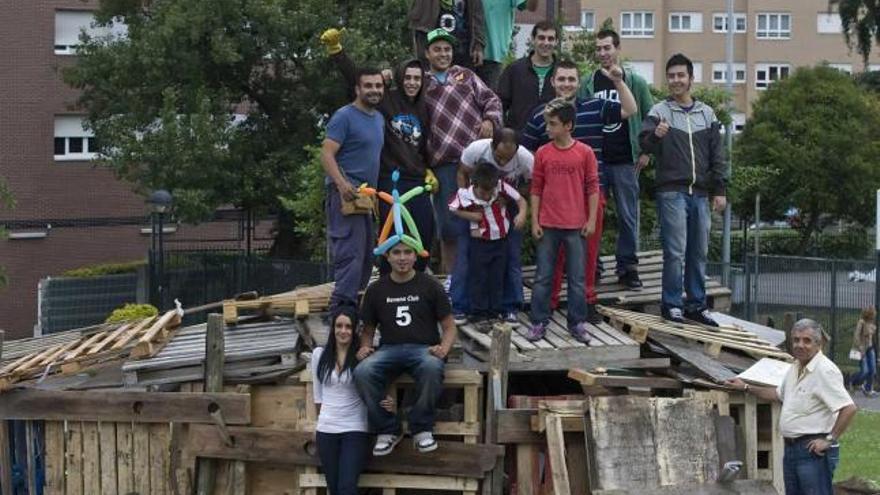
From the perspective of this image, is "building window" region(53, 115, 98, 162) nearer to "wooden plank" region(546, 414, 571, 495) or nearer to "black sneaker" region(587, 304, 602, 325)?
"black sneaker" region(587, 304, 602, 325)

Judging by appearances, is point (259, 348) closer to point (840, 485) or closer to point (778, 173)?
point (840, 485)

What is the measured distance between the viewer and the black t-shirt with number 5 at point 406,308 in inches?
423

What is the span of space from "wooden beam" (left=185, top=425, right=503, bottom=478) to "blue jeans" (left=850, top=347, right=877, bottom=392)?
18792 millimetres

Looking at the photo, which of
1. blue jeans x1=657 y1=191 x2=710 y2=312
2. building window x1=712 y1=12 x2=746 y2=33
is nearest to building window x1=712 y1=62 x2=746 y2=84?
building window x1=712 y1=12 x2=746 y2=33

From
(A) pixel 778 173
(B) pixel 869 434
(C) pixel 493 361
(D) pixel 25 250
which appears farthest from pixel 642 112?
(A) pixel 778 173

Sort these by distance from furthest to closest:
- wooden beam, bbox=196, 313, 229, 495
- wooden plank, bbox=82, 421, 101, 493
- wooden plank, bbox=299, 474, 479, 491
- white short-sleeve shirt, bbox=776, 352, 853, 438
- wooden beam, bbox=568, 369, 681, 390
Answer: wooden plank, bbox=82, 421, 101, 493 → wooden beam, bbox=196, 313, 229, 495 → wooden beam, bbox=568, 369, 681, 390 → wooden plank, bbox=299, 474, 479, 491 → white short-sleeve shirt, bbox=776, 352, 853, 438

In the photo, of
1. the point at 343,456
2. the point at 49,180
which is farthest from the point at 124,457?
the point at 49,180

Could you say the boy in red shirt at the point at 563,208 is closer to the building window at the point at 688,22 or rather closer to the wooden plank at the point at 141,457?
the wooden plank at the point at 141,457

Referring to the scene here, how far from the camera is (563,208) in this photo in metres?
11.7

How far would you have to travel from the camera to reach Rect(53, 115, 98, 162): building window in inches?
1517

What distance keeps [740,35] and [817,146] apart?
25.7m

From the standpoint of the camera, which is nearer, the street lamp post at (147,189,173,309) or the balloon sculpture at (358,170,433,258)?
the balloon sculpture at (358,170,433,258)

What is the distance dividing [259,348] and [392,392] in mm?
1384

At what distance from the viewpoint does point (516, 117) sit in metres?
12.9
